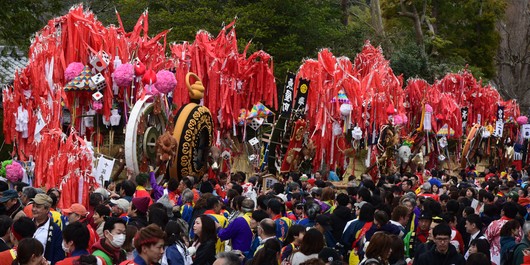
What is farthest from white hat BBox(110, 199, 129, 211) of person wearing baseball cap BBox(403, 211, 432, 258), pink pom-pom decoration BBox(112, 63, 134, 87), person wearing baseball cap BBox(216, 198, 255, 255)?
pink pom-pom decoration BBox(112, 63, 134, 87)

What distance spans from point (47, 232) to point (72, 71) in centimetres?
895

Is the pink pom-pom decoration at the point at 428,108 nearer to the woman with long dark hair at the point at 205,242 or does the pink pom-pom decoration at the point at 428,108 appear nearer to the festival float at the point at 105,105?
the festival float at the point at 105,105

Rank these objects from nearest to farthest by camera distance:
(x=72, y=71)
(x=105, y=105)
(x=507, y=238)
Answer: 1. (x=507, y=238)
2. (x=72, y=71)
3. (x=105, y=105)

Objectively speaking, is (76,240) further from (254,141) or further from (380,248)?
Result: (254,141)

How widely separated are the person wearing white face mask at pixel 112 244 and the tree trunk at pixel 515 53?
146 feet

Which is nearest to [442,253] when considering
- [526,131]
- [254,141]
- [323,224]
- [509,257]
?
[509,257]

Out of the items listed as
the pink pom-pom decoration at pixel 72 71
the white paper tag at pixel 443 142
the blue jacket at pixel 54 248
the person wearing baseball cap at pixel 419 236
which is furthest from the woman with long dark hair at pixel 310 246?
the white paper tag at pixel 443 142

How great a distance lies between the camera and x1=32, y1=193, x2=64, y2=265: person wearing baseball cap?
886cm

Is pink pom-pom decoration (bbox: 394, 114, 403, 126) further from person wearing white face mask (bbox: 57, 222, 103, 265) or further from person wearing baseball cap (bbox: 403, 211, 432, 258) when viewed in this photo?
person wearing white face mask (bbox: 57, 222, 103, 265)

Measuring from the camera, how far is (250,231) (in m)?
10.0

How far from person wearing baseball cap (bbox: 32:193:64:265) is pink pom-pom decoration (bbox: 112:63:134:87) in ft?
28.5

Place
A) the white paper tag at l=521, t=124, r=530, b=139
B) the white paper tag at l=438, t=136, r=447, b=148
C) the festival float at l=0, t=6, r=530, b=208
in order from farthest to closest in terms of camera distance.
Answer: the white paper tag at l=521, t=124, r=530, b=139
the white paper tag at l=438, t=136, r=447, b=148
the festival float at l=0, t=6, r=530, b=208

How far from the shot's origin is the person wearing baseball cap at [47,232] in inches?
349

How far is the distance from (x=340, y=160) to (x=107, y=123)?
779 centimetres
